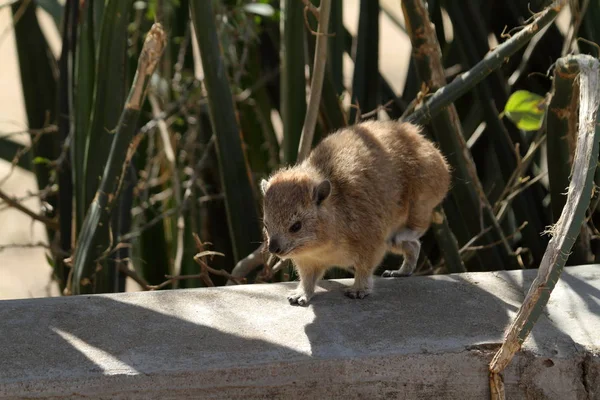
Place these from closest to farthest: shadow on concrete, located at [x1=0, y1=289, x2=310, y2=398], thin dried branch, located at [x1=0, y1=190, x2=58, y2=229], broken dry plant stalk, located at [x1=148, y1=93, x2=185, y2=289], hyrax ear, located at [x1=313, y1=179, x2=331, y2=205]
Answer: shadow on concrete, located at [x1=0, y1=289, x2=310, y2=398]
hyrax ear, located at [x1=313, y1=179, x2=331, y2=205]
thin dried branch, located at [x1=0, y1=190, x2=58, y2=229]
broken dry plant stalk, located at [x1=148, y1=93, x2=185, y2=289]

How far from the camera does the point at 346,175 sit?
158 inches

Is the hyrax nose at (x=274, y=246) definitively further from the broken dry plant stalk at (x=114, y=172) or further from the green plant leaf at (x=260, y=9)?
the green plant leaf at (x=260, y=9)

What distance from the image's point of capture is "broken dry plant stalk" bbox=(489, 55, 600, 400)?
9.84ft

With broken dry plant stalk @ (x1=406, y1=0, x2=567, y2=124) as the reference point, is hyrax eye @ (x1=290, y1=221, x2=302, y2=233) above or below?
below

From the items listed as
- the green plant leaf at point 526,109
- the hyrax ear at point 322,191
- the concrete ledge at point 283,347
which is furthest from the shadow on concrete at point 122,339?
the green plant leaf at point 526,109

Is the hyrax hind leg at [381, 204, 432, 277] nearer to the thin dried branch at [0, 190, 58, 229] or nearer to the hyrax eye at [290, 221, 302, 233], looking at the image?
the hyrax eye at [290, 221, 302, 233]

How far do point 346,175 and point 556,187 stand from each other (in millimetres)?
1131

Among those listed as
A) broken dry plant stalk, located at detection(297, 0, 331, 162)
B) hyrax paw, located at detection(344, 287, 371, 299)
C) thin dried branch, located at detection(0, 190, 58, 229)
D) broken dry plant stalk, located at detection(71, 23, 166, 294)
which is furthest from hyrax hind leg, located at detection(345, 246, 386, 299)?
thin dried branch, located at detection(0, 190, 58, 229)

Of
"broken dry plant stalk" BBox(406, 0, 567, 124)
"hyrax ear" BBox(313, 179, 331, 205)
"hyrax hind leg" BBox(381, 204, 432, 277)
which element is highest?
"broken dry plant stalk" BBox(406, 0, 567, 124)

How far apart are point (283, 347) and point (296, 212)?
0.71 meters

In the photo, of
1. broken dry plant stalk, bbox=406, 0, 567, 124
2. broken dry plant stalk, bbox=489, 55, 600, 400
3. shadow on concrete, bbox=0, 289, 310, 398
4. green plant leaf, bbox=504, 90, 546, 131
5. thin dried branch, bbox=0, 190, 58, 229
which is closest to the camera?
broken dry plant stalk, bbox=489, 55, 600, 400

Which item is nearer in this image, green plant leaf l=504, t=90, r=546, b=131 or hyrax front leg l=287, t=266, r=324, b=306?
hyrax front leg l=287, t=266, r=324, b=306

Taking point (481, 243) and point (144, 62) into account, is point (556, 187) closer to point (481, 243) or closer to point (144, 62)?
point (481, 243)

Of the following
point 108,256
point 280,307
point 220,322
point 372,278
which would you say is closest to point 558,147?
point 372,278
